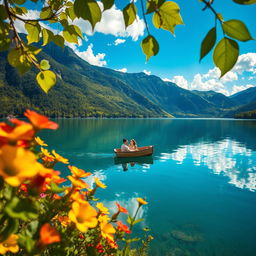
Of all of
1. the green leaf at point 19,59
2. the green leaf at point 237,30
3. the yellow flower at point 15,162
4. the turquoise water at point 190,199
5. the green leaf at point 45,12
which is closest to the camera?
the yellow flower at point 15,162

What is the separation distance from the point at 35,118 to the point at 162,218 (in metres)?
11.9

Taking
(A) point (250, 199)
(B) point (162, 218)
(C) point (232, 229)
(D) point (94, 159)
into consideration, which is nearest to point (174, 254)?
(B) point (162, 218)

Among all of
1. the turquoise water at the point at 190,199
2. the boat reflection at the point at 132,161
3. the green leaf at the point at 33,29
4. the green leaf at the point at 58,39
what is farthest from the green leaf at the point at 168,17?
the boat reflection at the point at 132,161

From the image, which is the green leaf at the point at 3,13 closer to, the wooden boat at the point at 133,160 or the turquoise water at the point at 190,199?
the turquoise water at the point at 190,199

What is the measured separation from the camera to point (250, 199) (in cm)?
1393

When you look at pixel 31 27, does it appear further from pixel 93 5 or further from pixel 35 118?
pixel 35 118

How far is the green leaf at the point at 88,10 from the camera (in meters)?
0.69

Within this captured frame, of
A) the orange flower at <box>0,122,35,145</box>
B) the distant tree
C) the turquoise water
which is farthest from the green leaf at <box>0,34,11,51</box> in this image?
the turquoise water

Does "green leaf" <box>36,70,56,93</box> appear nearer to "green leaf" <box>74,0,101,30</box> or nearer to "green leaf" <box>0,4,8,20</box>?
"green leaf" <box>0,4,8,20</box>

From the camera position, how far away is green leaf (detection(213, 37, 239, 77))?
59cm

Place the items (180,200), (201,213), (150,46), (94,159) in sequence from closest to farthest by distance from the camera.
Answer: (150,46) < (201,213) < (180,200) < (94,159)

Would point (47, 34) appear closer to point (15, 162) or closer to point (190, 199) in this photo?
point (15, 162)

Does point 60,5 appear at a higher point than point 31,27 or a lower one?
higher

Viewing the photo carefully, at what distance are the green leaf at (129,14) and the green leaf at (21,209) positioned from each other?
29.7 inches
